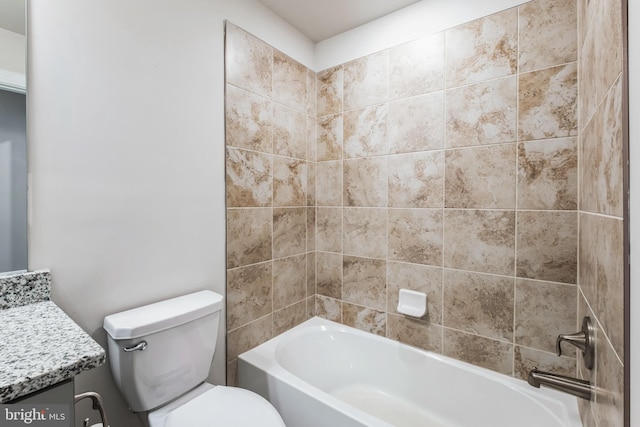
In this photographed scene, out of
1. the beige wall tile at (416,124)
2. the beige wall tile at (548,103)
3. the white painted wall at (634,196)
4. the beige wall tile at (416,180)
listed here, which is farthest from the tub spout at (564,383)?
the beige wall tile at (416,124)

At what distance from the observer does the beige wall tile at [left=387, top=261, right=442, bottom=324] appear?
1.67 meters

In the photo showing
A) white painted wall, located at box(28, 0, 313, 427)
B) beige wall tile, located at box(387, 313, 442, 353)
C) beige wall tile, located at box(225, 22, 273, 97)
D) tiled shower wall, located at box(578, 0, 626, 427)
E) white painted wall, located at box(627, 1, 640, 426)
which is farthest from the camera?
beige wall tile, located at box(387, 313, 442, 353)

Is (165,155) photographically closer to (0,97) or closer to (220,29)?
(0,97)

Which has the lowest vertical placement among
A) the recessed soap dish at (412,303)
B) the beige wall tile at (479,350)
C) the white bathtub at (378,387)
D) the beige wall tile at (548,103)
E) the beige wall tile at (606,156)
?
the white bathtub at (378,387)

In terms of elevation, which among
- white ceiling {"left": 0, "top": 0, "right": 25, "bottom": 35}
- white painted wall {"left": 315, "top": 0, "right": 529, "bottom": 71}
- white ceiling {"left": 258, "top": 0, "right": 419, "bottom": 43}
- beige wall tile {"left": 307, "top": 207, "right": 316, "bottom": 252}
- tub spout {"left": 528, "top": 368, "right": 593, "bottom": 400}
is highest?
white ceiling {"left": 258, "top": 0, "right": 419, "bottom": 43}

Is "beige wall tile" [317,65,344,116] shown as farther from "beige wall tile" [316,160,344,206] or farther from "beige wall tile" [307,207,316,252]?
"beige wall tile" [307,207,316,252]

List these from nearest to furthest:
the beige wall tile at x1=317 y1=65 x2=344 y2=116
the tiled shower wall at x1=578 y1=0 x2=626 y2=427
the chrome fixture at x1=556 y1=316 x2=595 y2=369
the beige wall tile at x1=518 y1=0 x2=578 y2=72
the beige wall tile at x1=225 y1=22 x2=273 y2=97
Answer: the tiled shower wall at x1=578 y1=0 x2=626 y2=427, the chrome fixture at x1=556 y1=316 x2=595 y2=369, the beige wall tile at x1=518 y1=0 x2=578 y2=72, the beige wall tile at x1=225 y1=22 x2=273 y2=97, the beige wall tile at x1=317 y1=65 x2=344 y2=116

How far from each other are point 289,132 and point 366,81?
59cm

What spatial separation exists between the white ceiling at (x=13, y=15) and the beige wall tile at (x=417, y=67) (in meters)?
1.64

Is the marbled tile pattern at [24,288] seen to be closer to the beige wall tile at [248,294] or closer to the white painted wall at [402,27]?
the beige wall tile at [248,294]

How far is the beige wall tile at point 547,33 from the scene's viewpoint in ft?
4.28

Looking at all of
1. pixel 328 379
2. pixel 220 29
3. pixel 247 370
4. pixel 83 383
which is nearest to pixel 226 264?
pixel 247 370

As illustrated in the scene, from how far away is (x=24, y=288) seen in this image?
0.97m

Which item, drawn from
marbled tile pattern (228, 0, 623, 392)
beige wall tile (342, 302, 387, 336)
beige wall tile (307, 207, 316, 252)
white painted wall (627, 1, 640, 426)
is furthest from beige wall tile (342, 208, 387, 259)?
white painted wall (627, 1, 640, 426)
